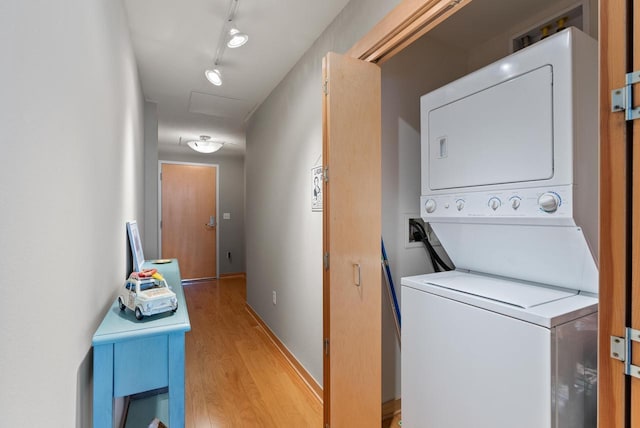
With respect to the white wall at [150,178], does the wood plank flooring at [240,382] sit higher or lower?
lower

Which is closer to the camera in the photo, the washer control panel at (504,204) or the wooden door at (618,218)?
the wooden door at (618,218)

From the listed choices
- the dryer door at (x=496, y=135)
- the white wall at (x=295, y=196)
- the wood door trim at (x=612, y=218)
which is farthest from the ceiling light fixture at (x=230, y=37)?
the wood door trim at (x=612, y=218)

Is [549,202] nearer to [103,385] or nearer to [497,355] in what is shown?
[497,355]

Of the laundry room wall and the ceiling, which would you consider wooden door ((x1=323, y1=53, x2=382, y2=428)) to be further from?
the laundry room wall

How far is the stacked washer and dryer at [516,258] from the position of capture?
3.38 ft

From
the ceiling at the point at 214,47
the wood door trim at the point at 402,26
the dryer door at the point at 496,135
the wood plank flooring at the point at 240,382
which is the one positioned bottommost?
the wood plank flooring at the point at 240,382

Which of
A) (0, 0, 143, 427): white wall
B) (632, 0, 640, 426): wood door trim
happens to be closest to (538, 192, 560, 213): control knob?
(632, 0, 640, 426): wood door trim

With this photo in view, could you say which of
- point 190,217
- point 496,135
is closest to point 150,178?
point 190,217

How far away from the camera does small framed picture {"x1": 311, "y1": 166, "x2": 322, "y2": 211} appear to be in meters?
2.05

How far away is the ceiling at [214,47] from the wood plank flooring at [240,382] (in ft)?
7.75

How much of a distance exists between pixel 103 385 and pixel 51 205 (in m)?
0.62

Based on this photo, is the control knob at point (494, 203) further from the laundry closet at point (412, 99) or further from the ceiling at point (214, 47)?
the ceiling at point (214, 47)

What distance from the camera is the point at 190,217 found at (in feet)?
18.2

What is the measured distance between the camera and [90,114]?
1.05 metres
